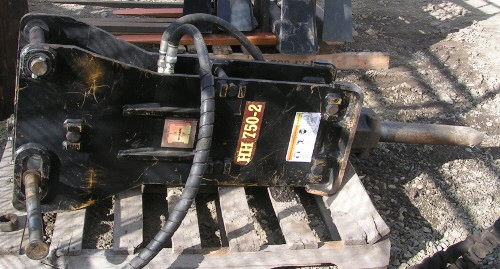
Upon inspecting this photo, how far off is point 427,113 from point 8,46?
2.85 meters

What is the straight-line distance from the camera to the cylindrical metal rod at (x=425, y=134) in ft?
9.87

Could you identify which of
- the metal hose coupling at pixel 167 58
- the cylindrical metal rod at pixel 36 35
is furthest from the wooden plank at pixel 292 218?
the cylindrical metal rod at pixel 36 35

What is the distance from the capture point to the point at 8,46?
3.42 metres

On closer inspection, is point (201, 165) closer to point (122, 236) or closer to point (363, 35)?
point (122, 236)

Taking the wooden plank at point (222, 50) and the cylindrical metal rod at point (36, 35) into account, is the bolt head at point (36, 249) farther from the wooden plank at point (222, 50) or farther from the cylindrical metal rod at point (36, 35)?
the wooden plank at point (222, 50)

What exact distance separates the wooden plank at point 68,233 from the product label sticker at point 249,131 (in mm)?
742

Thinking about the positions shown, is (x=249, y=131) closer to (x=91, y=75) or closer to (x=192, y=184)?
(x=192, y=184)

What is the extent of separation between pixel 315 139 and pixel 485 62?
2882mm

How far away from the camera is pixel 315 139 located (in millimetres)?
2662

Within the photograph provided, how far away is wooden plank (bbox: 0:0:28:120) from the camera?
3348 mm

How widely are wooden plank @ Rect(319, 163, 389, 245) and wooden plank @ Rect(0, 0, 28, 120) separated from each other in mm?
2014

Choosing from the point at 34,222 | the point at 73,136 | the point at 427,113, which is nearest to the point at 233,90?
the point at 73,136

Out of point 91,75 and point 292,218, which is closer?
point 91,75

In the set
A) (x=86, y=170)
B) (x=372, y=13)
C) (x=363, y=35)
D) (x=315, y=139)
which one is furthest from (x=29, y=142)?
(x=372, y=13)
